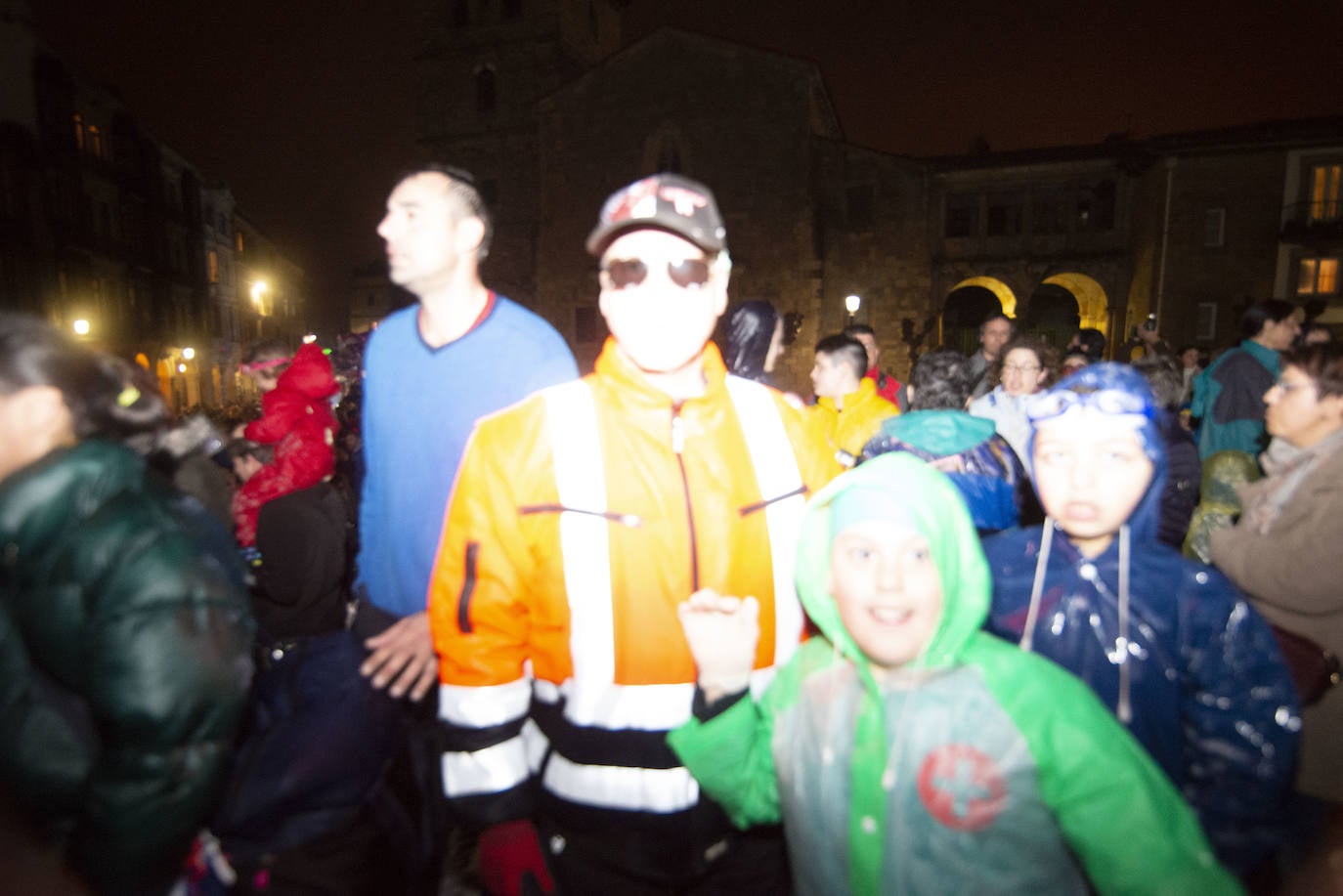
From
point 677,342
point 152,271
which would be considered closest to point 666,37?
point 152,271

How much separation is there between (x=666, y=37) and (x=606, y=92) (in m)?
3.02

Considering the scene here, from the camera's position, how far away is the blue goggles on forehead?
185cm

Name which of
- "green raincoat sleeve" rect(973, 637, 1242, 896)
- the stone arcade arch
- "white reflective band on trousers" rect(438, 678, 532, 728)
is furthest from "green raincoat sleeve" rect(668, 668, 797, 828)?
the stone arcade arch

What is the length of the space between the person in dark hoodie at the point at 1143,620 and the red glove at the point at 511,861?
1.42 meters

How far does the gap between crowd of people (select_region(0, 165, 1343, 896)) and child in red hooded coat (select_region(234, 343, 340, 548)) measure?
1.23 metres

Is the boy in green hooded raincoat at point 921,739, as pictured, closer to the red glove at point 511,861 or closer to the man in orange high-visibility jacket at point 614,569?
the man in orange high-visibility jacket at point 614,569

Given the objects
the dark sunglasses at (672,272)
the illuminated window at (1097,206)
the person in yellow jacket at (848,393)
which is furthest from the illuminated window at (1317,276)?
the dark sunglasses at (672,272)

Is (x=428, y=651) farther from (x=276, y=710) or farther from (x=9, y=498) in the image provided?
(x=9, y=498)

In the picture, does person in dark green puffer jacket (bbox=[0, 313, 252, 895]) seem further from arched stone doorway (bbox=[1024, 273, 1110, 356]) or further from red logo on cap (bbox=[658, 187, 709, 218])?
arched stone doorway (bbox=[1024, 273, 1110, 356])

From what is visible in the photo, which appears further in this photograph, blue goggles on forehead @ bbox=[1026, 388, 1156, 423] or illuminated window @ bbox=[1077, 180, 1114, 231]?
illuminated window @ bbox=[1077, 180, 1114, 231]

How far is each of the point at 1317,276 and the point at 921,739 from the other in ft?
105

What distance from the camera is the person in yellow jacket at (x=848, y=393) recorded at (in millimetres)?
4477

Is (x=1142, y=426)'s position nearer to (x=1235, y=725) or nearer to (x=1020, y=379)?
(x=1235, y=725)

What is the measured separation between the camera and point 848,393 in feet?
15.2
